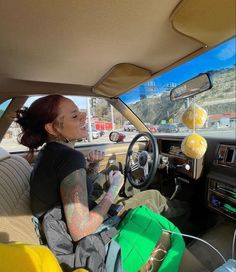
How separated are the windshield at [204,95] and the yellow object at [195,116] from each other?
0.42ft

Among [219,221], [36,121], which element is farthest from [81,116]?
[219,221]

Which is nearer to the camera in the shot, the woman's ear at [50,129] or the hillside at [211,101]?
the woman's ear at [50,129]

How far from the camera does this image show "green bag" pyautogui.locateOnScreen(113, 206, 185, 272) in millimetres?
1114

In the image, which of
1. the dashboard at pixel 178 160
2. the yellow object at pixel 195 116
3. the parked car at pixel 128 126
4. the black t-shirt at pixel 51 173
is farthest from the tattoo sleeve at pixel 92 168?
the yellow object at pixel 195 116

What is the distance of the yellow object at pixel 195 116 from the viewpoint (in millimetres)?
1487

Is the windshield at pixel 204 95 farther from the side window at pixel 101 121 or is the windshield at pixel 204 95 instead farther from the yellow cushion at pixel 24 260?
the yellow cushion at pixel 24 260

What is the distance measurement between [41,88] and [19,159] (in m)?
0.75

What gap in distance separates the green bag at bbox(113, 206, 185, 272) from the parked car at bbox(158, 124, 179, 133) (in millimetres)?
1025

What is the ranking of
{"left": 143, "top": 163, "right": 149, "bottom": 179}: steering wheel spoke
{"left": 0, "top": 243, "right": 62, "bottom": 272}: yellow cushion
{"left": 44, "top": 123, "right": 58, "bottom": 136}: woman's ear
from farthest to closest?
{"left": 143, "top": 163, "right": 149, "bottom": 179}: steering wheel spoke
{"left": 44, "top": 123, "right": 58, "bottom": 136}: woman's ear
{"left": 0, "top": 243, "right": 62, "bottom": 272}: yellow cushion

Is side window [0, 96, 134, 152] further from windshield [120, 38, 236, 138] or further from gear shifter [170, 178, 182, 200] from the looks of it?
gear shifter [170, 178, 182, 200]

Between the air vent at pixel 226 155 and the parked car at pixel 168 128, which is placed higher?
the parked car at pixel 168 128

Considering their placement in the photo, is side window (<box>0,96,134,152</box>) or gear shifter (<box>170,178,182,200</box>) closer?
gear shifter (<box>170,178,182,200</box>)

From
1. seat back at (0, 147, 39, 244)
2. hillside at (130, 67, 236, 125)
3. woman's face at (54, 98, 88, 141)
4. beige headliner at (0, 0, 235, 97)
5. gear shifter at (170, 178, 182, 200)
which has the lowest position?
gear shifter at (170, 178, 182, 200)

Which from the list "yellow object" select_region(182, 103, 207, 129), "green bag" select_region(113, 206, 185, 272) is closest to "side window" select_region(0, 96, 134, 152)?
"yellow object" select_region(182, 103, 207, 129)
